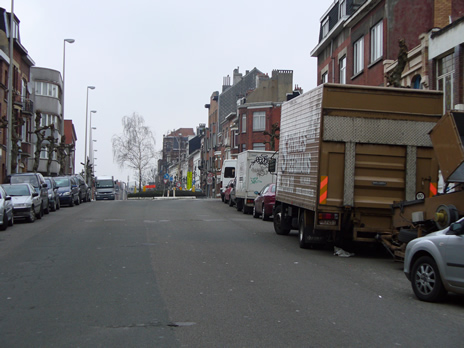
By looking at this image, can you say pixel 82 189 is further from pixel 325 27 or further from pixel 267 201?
pixel 267 201

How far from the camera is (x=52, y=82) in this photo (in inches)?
2367

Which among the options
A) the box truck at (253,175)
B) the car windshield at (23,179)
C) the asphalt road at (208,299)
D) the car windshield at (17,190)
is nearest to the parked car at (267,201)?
the box truck at (253,175)

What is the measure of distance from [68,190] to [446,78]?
71.8ft

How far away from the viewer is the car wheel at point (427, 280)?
25.4 feet

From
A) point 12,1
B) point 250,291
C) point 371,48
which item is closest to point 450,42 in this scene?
point 371,48

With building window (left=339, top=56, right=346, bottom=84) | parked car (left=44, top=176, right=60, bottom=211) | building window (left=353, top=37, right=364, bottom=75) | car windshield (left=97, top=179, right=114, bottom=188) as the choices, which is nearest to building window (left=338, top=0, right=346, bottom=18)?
building window (left=339, top=56, right=346, bottom=84)

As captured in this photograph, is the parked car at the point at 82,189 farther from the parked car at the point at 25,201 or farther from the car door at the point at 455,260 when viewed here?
the car door at the point at 455,260

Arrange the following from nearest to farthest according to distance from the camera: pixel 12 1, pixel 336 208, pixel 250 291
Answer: pixel 250 291
pixel 336 208
pixel 12 1

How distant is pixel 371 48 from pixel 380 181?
16328mm

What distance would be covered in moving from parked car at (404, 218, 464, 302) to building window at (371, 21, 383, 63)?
19.0m

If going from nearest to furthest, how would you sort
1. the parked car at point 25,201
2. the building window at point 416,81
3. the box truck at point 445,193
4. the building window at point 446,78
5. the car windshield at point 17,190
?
the box truck at point 445,193 → the building window at point 446,78 → the parked car at point 25,201 → the car windshield at point 17,190 → the building window at point 416,81

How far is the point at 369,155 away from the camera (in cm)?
1225

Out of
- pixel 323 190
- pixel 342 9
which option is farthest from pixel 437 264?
pixel 342 9

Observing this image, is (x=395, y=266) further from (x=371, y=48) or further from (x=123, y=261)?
(x=371, y=48)
